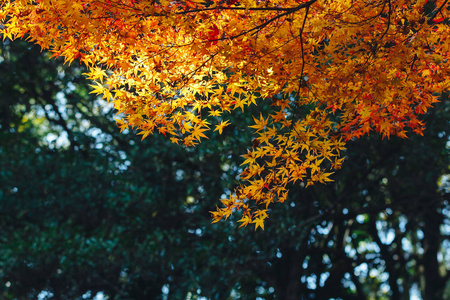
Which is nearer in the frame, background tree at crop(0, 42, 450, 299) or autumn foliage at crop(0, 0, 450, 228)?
autumn foliage at crop(0, 0, 450, 228)

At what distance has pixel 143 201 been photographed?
7.81 meters

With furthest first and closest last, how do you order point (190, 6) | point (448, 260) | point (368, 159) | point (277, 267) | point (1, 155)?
1. point (448, 260)
2. point (277, 267)
3. point (1, 155)
4. point (368, 159)
5. point (190, 6)

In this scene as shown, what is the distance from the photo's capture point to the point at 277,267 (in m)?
9.25

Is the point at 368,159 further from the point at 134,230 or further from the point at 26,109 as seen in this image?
the point at 26,109

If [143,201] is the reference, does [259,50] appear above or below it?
below

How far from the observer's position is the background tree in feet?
24.0

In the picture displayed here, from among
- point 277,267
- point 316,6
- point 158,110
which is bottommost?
point 158,110

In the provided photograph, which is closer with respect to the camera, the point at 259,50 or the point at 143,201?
the point at 259,50

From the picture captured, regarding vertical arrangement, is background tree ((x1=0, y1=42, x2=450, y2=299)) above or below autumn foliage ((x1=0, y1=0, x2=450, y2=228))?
above

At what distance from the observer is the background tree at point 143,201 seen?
731 centimetres

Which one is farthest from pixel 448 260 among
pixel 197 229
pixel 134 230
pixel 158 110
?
pixel 158 110

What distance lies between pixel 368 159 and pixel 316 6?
5.38 meters

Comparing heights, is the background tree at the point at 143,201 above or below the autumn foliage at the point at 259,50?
above

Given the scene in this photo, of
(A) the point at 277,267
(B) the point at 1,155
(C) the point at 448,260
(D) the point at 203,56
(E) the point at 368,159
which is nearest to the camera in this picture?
(D) the point at 203,56
